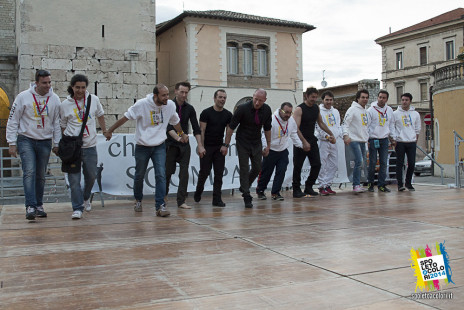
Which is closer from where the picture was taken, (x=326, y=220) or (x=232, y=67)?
(x=326, y=220)

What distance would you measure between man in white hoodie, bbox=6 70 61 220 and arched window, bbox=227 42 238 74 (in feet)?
86.0

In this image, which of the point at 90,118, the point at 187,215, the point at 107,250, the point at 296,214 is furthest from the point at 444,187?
the point at 107,250

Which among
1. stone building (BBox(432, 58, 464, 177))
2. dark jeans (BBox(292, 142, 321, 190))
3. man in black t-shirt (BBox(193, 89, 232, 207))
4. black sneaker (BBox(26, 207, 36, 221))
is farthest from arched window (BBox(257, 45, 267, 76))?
black sneaker (BBox(26, 207, 36, 221))

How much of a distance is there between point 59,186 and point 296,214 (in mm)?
5257

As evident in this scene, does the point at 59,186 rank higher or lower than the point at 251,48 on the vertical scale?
lower

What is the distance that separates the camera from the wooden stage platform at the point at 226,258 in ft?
9.15

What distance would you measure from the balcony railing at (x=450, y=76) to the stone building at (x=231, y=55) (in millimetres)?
11621

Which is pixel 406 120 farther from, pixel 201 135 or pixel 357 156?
pixel 201 135

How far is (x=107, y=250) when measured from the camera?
411cm

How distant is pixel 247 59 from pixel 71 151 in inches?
1077

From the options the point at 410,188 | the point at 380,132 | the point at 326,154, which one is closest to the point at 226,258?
the point at 326,154

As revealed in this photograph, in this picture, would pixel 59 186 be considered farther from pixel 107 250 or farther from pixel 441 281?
pixel 441 281

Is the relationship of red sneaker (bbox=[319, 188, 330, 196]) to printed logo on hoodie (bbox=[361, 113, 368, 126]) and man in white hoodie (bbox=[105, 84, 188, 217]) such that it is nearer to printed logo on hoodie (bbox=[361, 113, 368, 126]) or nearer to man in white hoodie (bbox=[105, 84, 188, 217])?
printed logo on hoodie (bbox=[361, 113, 368, 126])

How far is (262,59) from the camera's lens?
32688 millimetres
